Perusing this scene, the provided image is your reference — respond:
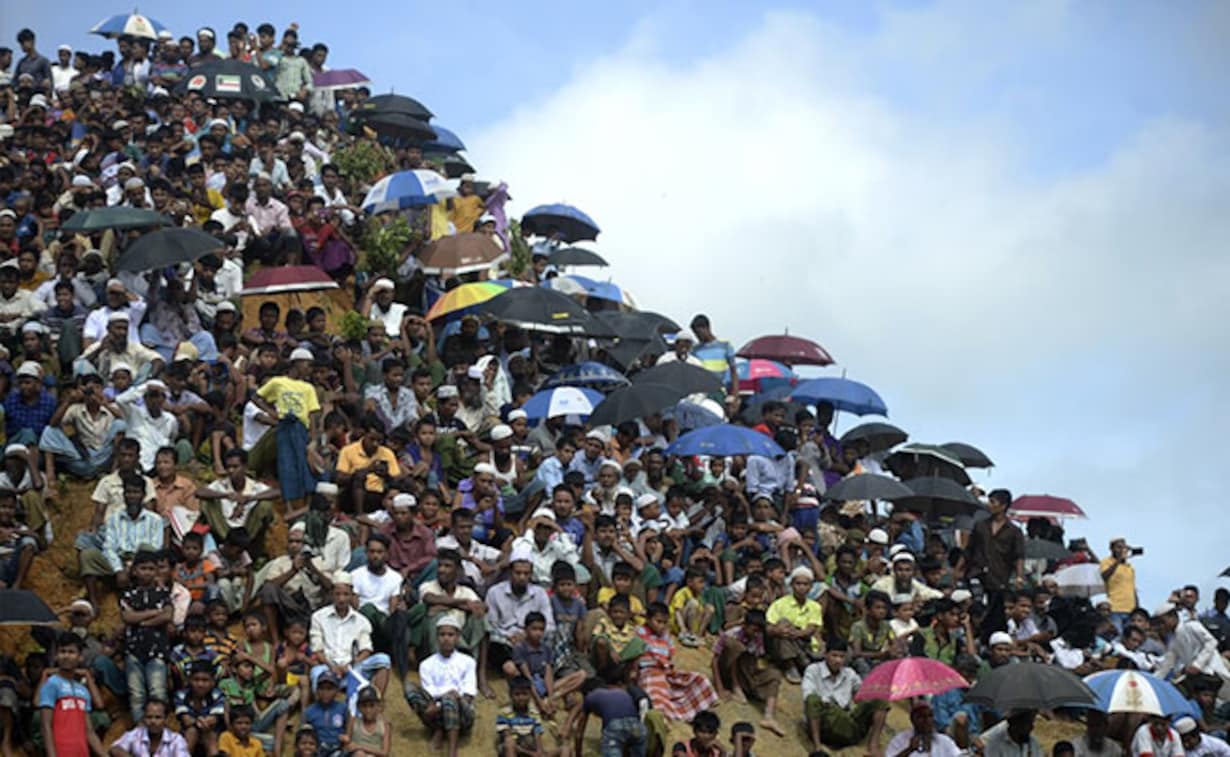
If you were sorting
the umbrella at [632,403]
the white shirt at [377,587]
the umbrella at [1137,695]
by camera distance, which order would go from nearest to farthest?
1. the white shirt at [377,587]
2. the umbrella at [1137,695]
3. the umbrella at [632,403]

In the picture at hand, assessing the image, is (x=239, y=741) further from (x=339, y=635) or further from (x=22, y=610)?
(x=22, y=610)

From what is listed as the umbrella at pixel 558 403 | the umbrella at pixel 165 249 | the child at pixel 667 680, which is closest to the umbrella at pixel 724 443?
the umbrella at pixel 558 403

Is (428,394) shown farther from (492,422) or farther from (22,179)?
(22,179)

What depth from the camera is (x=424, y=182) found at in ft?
89.1

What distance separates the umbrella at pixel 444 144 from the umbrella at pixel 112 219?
41.5ft

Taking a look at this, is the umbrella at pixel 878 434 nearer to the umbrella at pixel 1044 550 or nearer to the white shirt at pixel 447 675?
the umbrella at pixel 1044 550

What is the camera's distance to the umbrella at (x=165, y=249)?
859 inches

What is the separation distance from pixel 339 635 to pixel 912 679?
5517 mm

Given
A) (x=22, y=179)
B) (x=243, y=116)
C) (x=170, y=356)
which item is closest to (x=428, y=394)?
(x=170, y=356)

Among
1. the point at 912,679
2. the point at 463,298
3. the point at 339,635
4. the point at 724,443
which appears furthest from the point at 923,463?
the point at 339,635

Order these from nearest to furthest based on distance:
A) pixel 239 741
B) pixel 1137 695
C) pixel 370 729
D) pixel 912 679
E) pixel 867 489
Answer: pixel 239 741, pixel 370 729, pixel 1137 695, pixel 912 679, pixel 867 489

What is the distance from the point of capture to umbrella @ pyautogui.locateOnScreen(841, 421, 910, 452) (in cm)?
2586

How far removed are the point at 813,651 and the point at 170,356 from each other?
312 inches

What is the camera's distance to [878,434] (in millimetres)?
25969
